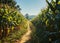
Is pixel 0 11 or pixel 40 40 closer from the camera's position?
pixel 40 40

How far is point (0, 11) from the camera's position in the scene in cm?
1716

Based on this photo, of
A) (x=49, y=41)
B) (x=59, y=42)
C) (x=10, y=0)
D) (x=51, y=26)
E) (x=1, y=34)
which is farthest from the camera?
(x=10, y=0)

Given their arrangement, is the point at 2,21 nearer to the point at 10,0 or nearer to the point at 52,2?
the point at 52,2

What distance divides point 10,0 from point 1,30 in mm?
18124

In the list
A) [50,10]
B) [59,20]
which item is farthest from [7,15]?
[59,20]

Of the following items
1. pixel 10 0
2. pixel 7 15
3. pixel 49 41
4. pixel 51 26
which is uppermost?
pixel 10 0

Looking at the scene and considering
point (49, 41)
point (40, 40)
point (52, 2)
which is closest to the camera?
point (49, 41)

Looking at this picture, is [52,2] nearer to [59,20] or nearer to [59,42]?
[59,20]

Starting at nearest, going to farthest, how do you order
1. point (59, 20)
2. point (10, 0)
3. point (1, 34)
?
1. point (59, 20)
2. point (1, 34)
3. point (10, 0)

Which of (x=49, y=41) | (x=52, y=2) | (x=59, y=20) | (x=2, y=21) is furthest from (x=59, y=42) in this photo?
(x=2, y=21)

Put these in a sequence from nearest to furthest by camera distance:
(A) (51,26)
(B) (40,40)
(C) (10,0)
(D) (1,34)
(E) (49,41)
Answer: (E) (49,41) → (B) (40,40) → (A) (51,26) → (D) (1,34) → (C) (10,0)

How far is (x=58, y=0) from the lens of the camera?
Answer: 606 inches

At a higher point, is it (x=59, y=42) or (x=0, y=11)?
(x=0, y=11)

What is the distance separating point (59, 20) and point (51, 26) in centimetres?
483
